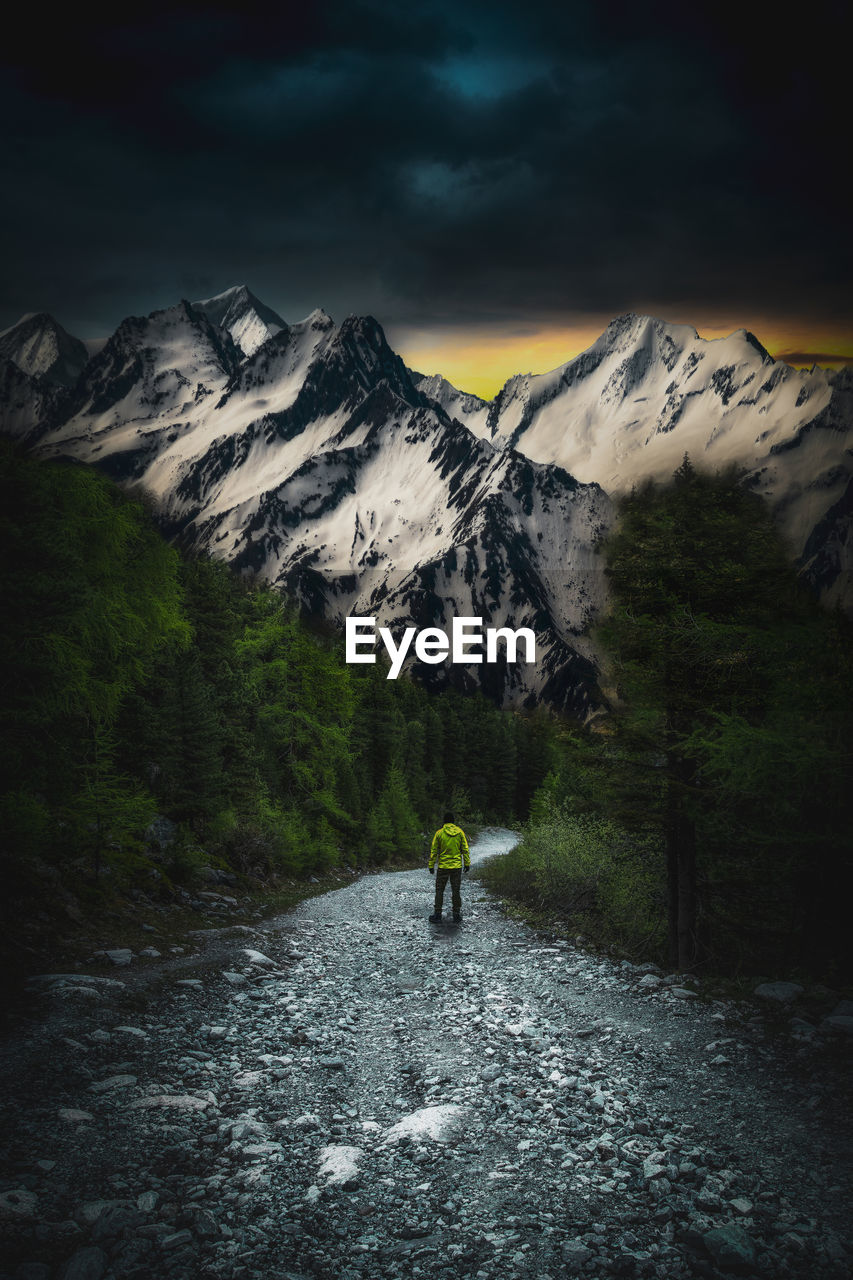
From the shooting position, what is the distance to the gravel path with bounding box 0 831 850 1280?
4.09 meters

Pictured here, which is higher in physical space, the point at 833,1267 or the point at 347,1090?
the point at 833,1267

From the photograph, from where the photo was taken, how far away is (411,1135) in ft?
18.5

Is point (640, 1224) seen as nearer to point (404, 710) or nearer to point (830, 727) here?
point (830, 727)

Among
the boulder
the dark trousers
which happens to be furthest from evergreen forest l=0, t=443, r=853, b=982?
the dark trousers

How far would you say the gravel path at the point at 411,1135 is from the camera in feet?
13.4

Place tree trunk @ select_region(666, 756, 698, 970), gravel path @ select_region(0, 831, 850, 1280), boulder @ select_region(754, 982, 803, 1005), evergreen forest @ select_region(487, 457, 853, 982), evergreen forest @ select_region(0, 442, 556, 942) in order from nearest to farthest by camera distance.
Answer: gravel path @ select_region(0, 831, 850, 1280) < boulder @ select_region(754, 982, 803, 1005) < evergreen forest @ select_region(487, 457, 853, 982) < evergreen forest @ select_region(0, 442, 556, 942) < tree trunk @ select_region(666, 756, 698, 970)

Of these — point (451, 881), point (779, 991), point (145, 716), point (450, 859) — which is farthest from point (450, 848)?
point (145, 716)

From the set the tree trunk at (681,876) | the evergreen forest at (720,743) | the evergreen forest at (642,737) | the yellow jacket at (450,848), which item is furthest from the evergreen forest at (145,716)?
the yellow jacket at (450,848)

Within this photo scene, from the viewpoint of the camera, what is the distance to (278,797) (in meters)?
29.4

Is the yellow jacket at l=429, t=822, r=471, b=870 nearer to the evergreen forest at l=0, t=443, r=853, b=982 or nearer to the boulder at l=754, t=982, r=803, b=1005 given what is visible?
the evergreen forest at l=0, t=443, r=853, b=982

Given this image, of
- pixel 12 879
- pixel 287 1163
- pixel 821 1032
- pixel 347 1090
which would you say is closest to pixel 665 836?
pixel 821 1032

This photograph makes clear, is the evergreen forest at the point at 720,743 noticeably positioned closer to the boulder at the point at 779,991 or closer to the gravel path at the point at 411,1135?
the boulder at the point at 779,991

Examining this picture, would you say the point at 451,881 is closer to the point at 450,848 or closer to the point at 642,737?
the point at 450,848

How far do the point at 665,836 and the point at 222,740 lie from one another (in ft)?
49.5
